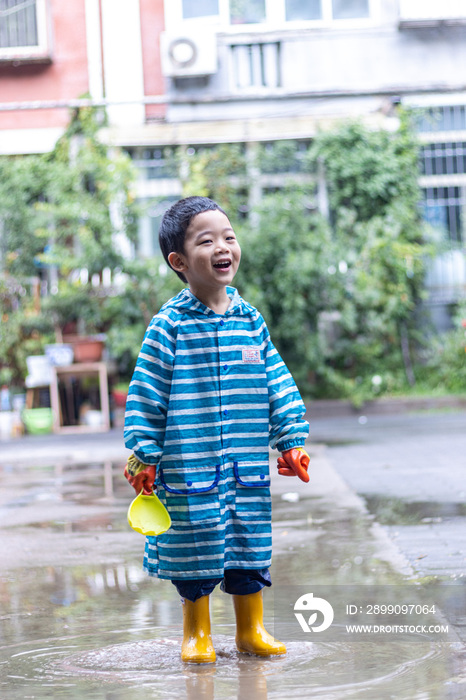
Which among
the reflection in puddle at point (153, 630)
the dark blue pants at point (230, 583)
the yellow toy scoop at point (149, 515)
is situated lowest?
the reflection in puddle at point (153, 630)

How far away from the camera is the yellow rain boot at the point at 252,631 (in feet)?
10.2

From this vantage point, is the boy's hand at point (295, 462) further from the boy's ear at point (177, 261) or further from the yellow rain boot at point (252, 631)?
the boy's ear at point (177, 261)

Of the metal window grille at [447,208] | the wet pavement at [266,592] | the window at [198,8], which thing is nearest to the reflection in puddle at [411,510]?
the wet pavement at [266,592]

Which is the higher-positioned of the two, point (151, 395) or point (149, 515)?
point (151, 395)

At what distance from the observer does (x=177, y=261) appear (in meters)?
3.33

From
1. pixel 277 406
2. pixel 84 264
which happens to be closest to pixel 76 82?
pixel 84 264

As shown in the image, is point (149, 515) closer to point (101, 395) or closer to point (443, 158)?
point (101, 395)

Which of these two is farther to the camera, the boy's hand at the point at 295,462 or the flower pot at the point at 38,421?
the flower pot at the point at 38,421

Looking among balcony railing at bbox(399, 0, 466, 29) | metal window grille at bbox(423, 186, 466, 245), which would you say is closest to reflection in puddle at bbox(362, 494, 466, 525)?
Result: metal window grille at bbox(423, 186, 466, 245)

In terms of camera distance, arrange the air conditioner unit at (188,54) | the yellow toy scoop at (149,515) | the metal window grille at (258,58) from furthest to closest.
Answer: the metal window grille at (258,58), the air conditioner unit at (188,54), the yellow toy scoop at (149,515)

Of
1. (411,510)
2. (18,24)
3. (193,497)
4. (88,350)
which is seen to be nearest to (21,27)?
(18,24)

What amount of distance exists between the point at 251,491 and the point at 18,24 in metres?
13.5

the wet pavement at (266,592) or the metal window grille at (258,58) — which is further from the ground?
the metal window grille at (258,58)

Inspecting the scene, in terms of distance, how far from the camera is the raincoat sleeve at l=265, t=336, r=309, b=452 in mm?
3193
